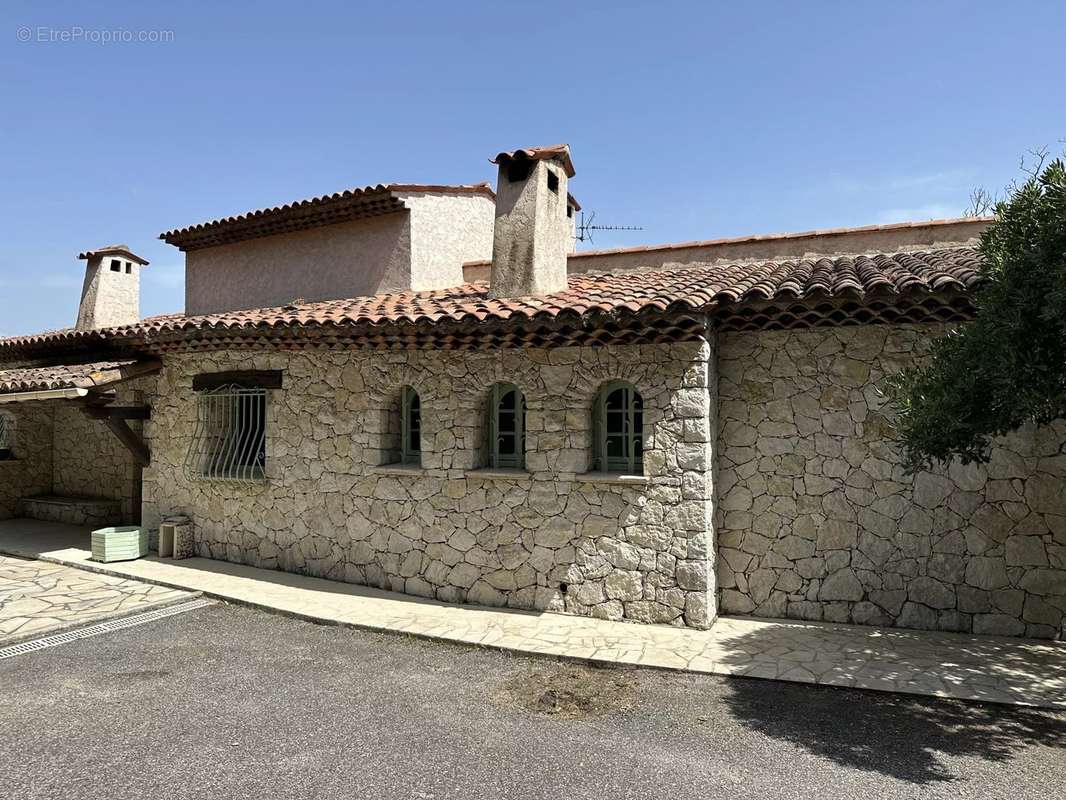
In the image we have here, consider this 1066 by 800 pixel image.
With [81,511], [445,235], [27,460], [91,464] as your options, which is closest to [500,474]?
[445,235]

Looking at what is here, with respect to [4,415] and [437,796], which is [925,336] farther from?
[4,415]

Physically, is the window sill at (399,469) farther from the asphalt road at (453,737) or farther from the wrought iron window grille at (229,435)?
the asphalt road at (453,737)

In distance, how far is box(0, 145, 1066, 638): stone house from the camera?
22.5 feet

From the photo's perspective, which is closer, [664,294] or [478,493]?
[664,294]

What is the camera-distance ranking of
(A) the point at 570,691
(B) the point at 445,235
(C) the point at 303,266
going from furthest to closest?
(C) the point at 303,266 < (B) the point at 445,235 < (A) the point at 570,691

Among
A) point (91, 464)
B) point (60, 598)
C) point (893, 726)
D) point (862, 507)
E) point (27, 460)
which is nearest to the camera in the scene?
point (893, 726)

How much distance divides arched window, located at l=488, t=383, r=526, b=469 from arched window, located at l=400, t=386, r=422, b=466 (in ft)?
3.59

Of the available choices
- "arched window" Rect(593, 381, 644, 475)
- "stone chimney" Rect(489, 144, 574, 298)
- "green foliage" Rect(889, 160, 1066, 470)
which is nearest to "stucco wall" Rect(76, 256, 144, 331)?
"stone chimney" Rect(489, 144, 574, 298)

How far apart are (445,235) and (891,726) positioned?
985 cm

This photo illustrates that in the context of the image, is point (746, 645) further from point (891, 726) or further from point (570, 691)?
point (570, 691)

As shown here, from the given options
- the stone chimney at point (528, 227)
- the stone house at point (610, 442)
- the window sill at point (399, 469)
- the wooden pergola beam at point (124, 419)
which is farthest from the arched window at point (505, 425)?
the wooden pergola beam at point (124, 419)

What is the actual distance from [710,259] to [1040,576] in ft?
19.7

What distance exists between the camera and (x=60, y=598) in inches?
320

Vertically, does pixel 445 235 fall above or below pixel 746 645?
above
